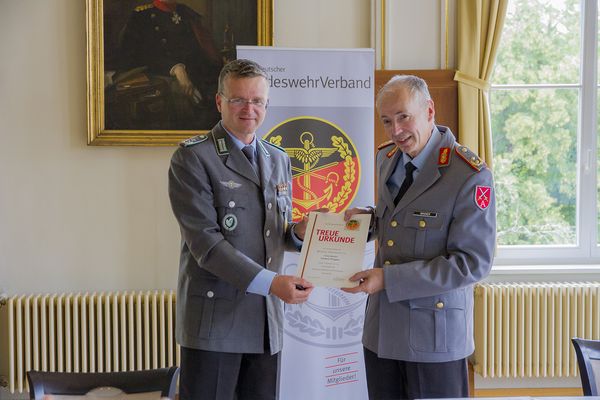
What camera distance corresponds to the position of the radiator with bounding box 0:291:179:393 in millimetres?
3754

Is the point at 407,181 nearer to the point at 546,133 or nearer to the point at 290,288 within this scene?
the point at 290,288

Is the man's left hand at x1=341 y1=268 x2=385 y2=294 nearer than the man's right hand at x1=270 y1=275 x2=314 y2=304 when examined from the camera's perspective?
Yes

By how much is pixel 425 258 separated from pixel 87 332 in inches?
91.7

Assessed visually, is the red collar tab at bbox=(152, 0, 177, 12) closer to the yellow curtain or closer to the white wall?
the white wall

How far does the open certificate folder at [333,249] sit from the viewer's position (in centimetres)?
225

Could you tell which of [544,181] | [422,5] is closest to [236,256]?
Result: [422,5]

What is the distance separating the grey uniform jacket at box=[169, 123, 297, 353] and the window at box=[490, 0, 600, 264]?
2328 mm

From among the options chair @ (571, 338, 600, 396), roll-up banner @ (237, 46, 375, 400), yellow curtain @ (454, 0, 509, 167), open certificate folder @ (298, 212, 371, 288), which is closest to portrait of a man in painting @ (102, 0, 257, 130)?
roll-up banner @ (237, 46, 375, 400)

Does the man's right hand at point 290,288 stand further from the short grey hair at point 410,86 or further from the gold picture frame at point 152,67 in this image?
the gold picture frame at point 152,67

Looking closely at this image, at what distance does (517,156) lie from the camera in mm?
4246

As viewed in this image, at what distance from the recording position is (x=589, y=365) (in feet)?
6.62

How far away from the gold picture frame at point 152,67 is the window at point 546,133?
151 centimetres

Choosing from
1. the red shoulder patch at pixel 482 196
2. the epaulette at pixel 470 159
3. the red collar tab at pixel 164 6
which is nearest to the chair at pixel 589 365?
the red shoulder patch at pixel 482 196

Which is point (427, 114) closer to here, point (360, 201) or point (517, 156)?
point (360, 201)
